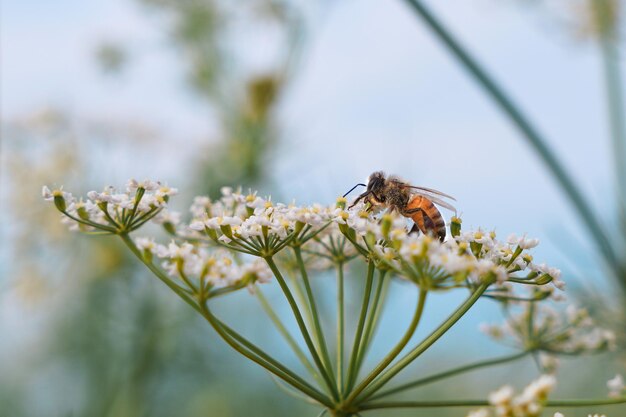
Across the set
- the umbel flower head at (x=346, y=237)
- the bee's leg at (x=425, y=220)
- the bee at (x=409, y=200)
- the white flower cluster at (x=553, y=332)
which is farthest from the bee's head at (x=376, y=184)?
the white flower cluster at (x=553, y=332)

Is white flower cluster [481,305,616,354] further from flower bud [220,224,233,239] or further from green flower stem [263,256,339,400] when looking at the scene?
flower bud [220,224,233,239]

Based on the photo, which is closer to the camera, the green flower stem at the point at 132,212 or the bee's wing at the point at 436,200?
the green flower stem at the point at 132,212

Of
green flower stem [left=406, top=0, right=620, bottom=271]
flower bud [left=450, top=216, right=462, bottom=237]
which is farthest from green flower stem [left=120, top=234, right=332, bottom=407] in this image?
green flower stem [left=406, top=0, right=620, bottom=271]

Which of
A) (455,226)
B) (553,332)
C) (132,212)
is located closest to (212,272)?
(132,212)

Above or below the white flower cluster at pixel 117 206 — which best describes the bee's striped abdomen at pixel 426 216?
above

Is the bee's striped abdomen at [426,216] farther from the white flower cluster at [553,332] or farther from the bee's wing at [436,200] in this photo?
the white flower cluster at [553,332]

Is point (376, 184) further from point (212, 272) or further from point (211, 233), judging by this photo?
point (212, 272)
